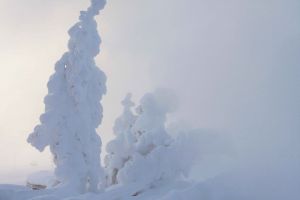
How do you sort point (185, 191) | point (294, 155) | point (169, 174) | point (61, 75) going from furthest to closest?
point (294, 155), point (169, 174), point (61, 75), point (185, 191)

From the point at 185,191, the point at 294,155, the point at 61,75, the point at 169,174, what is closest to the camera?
the point at 185,191

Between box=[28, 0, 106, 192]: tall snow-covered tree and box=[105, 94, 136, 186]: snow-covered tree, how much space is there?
4.11 meters

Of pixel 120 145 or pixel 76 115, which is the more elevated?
pixel 76 115

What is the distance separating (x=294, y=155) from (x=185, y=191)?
742 inches

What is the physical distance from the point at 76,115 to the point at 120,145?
6.74 meters

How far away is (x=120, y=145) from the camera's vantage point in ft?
141

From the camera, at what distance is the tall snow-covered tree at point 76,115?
36.7 meters

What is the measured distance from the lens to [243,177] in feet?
136

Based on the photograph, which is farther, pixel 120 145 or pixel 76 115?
pixel 120 145

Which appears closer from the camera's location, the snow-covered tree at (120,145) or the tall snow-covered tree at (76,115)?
the tall snow-covered tree at (76,115)

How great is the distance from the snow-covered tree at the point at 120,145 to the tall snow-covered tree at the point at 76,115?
4109 mm

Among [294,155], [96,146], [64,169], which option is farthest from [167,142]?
[294,155]

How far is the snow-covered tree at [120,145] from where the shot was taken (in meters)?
42.4

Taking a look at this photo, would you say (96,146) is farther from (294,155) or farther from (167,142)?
(294,155)
